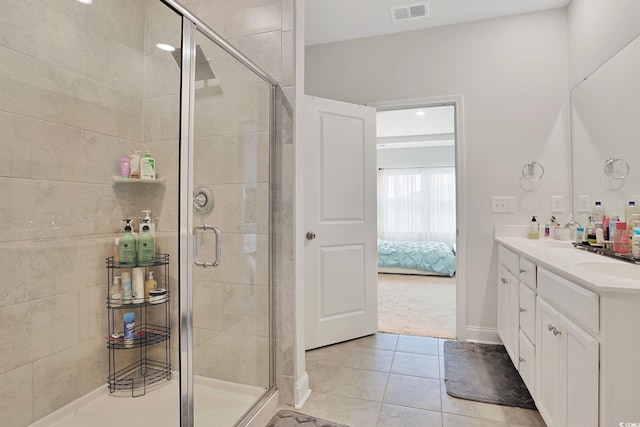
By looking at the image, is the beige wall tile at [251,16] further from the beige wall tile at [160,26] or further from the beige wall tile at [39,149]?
the beige wall tile at [39,149]

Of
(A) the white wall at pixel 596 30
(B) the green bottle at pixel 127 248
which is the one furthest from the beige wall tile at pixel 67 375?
(A) the white wall at pixel 596 30

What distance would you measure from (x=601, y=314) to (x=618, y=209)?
129cm

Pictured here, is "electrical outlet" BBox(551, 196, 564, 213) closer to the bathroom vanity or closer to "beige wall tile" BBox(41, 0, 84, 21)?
the bathroom vanity

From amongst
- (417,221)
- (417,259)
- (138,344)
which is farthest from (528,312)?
(417,221)

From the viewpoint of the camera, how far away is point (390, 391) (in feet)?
6.82

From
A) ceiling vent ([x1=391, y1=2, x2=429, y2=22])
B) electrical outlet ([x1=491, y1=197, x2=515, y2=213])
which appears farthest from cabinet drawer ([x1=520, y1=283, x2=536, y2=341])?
ceiling vent ([x1=391, y1=2, x2=429, y2=22])

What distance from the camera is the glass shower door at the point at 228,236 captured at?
1527 millimetres

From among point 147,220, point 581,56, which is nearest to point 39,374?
point 147,220

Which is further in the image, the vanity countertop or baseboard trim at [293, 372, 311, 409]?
baseboard trim at [293, 372, 311, 409]

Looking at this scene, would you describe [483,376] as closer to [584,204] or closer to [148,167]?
[584,204]

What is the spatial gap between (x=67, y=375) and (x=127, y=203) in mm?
989

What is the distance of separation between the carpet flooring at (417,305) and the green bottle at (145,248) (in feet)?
7.04

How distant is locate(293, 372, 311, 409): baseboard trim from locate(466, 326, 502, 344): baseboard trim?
1556 millimetres

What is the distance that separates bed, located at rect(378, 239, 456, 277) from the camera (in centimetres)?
550
